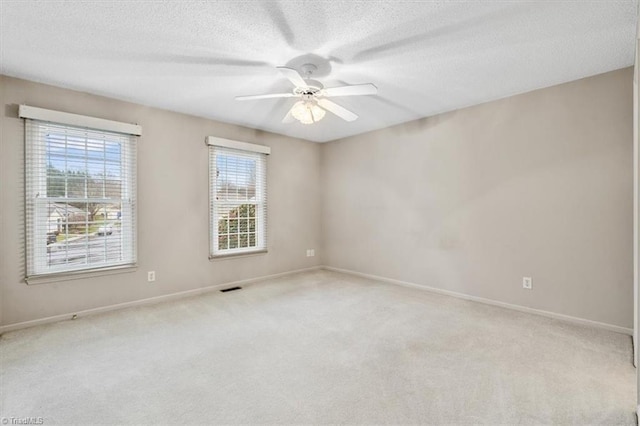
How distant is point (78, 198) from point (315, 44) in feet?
9.35

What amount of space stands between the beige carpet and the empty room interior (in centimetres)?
2

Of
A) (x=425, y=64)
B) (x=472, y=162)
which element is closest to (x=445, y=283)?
(x=472, y=162)

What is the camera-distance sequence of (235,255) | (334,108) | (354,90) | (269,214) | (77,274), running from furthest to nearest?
(269,214) → (235,255) → (77,274) → (334,108) → (354,90)

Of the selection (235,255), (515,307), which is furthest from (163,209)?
(515,307)

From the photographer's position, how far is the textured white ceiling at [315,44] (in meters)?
1.87

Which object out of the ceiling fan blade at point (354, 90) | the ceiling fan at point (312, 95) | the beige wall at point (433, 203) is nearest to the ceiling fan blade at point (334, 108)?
the ceiling fan at point (312, 95)

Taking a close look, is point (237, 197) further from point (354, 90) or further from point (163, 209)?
point (354, 90)

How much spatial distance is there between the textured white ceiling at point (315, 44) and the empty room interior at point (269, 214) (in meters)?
0.02

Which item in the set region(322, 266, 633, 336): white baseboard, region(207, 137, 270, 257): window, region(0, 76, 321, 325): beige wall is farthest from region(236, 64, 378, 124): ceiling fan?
region(322, 266, 633, 336): white baseboard

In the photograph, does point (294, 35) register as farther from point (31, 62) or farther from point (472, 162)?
point (472, 162)

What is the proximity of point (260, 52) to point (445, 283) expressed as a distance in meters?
3.38

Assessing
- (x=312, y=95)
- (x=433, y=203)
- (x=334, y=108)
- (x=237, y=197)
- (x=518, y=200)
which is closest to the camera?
(x=312, y=95)

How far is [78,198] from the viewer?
3090 mm

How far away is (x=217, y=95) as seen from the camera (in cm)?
328
